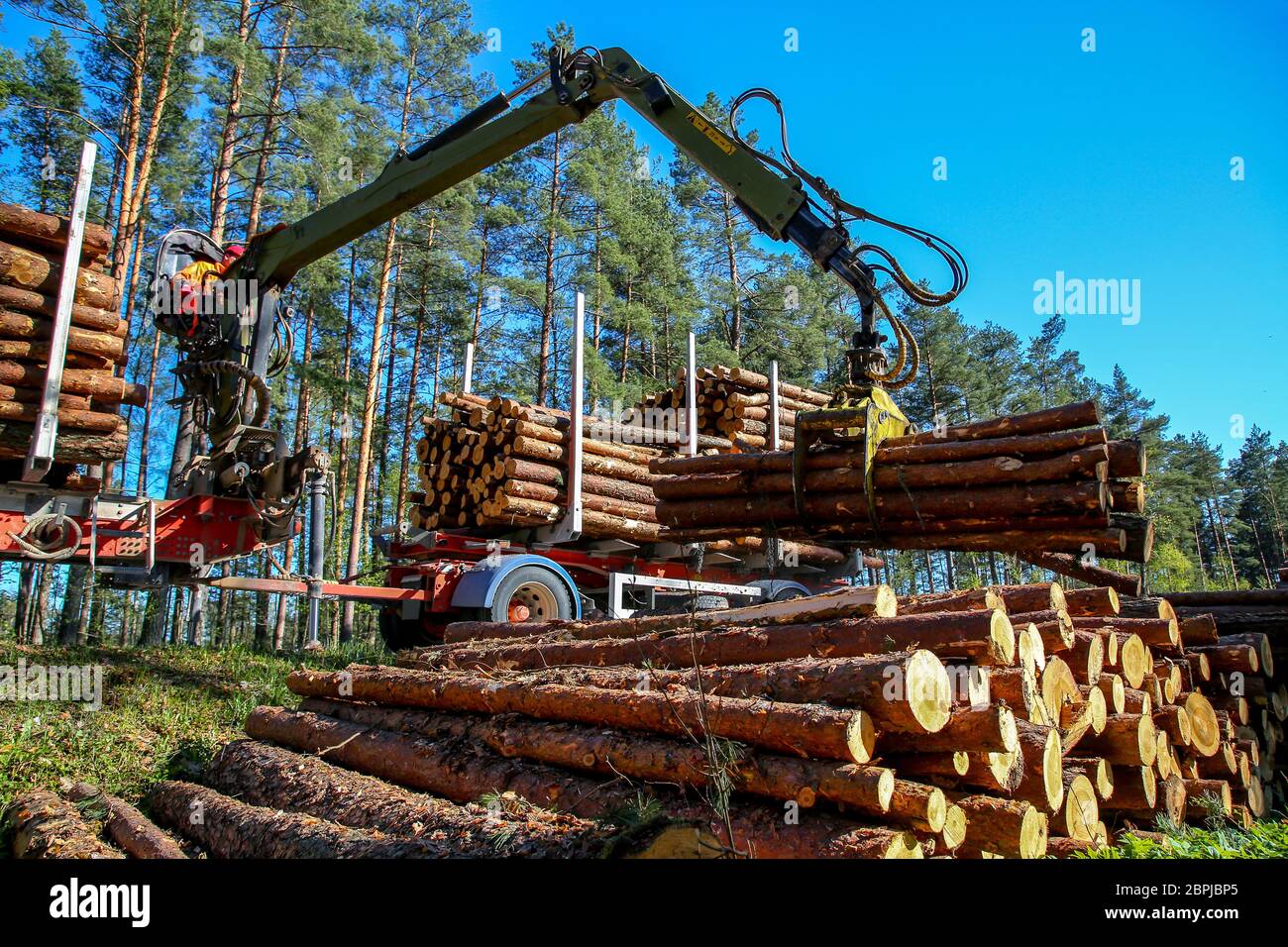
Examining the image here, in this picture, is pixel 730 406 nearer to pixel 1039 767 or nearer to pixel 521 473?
pixel 521 473

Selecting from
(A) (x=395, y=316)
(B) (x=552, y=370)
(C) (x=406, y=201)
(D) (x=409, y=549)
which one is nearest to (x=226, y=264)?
(C) (x=406, y=201)

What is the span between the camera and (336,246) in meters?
8.34

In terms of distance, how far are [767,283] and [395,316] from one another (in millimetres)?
12469

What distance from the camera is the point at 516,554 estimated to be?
31.5 feet

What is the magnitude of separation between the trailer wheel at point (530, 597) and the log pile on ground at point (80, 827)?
13.8ft

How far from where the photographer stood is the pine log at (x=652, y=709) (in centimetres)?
323

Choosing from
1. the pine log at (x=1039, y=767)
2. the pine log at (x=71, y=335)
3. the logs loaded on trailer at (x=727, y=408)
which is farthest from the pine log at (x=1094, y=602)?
the pine log at (x=71, y=335)

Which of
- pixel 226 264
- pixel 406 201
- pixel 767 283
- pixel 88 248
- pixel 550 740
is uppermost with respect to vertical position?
pixel 767 283

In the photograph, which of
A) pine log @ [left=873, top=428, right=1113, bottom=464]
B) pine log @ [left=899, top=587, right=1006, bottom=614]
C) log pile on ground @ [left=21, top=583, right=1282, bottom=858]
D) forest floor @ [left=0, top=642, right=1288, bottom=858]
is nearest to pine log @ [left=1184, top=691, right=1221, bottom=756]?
log pile on ground @ [left=21, top=583, right=1282, bottom=858]

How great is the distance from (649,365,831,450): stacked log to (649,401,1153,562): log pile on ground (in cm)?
496

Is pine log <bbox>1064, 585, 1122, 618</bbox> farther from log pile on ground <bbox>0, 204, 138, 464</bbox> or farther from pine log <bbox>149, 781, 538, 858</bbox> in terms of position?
log pile on ground <bbox>0, 204, 138, 464</bbox>

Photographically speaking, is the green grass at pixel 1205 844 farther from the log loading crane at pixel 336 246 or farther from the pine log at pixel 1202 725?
the log loading crane at pixel 336 246

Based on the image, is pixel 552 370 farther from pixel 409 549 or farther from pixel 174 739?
pixel 174 739
